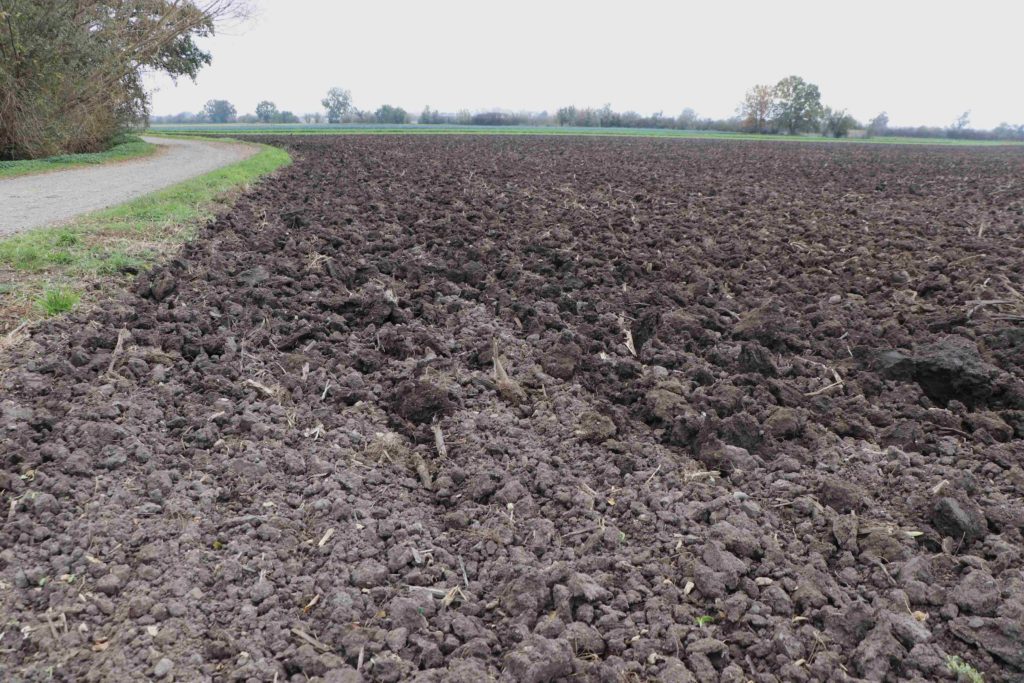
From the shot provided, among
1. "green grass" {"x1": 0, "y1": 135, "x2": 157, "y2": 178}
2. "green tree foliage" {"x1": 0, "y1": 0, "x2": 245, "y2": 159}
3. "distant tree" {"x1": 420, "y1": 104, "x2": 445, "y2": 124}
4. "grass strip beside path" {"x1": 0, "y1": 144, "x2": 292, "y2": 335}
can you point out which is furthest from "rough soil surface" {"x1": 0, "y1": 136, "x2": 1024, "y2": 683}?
"distant tree" {"x1": 420, "y1": 104, "x2": 445, "y2": 124}

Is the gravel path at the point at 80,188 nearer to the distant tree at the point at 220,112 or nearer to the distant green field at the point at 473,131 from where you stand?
the distant green field at the point at 473,131

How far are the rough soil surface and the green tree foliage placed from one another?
56.6 ft

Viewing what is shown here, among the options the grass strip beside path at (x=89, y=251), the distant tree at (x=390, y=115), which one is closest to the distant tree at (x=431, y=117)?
the distant tree at (x=390, y=115)

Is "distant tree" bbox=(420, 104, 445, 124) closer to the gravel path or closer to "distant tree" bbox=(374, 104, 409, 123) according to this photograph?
"distant tree" bbox=(374, 104, 409, 123)

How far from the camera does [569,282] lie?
291 inches

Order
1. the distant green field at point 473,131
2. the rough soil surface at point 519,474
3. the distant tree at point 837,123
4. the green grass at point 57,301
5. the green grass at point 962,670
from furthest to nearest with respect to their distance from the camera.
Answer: the distant tree at point 837,123 → the distant green field at point 473,131 → the green grass at point 57,301 → the rough soil surface at point 519,474 → the green grass at point 962,670

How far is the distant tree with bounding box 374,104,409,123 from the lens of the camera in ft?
299

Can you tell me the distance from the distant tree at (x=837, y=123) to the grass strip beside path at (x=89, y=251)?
279ft

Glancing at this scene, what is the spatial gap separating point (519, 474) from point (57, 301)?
14.6 ft

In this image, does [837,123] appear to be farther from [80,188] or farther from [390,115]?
[80,188]

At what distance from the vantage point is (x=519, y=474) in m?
4.10

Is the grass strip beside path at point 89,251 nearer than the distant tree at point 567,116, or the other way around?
the grass strip beside path at point 89,251

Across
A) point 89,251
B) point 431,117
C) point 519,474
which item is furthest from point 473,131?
point 519,474

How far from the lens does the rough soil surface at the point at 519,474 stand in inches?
111
